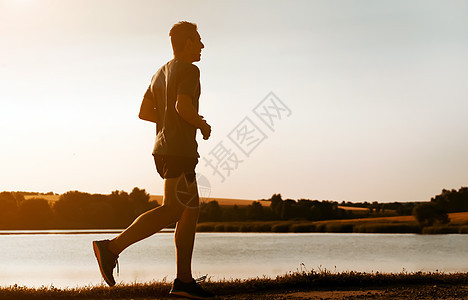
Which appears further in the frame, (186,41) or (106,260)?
(186,41)

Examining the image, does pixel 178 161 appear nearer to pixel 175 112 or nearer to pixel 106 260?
pixel 175 112

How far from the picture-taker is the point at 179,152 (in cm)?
584

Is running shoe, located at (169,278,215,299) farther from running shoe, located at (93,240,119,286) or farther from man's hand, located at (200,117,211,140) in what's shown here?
man's hand, located at (200,117,211,140)

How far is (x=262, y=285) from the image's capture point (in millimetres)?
9094

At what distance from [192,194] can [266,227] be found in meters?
51.3

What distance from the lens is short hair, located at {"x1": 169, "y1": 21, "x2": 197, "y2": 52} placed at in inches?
239

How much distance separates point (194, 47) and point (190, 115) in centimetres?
87

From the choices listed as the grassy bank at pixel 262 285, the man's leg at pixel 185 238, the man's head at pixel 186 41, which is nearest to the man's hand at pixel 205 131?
the man's leg at pixel 185 238

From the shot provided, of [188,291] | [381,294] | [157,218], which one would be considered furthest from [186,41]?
[381,294]

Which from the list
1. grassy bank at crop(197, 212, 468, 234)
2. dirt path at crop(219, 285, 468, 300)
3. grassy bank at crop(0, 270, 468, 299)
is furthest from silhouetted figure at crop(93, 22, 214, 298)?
grassy bank at crop(197, 212, 468, 234)

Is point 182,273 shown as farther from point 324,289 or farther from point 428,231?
point 428,231

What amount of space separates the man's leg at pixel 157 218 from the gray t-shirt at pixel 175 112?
352 millimetres

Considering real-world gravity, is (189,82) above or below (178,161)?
above

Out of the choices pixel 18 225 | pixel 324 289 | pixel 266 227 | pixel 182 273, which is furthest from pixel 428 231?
pixel 182 273
